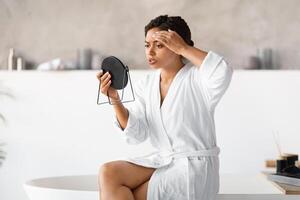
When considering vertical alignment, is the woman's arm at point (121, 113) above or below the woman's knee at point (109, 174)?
above

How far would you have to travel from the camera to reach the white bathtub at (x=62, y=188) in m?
2.55

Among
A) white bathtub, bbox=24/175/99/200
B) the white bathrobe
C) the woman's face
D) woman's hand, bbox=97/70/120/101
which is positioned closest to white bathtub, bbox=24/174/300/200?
white bathtub, bbox=24/175/99/200

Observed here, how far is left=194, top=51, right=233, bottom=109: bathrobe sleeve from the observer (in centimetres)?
185

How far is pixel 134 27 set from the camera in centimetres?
364

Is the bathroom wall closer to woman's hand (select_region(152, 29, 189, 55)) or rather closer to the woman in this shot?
the woman

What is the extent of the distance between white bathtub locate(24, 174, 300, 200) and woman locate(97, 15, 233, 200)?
59cm

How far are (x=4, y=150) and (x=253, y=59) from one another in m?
1.77

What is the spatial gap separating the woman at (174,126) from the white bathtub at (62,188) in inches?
23.6

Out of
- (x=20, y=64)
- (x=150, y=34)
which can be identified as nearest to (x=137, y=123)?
(x=150, y=34)

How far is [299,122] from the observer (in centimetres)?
352

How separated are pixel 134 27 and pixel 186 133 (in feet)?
5.85

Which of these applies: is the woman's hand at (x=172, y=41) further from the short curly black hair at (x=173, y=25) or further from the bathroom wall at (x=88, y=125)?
the bathroom wall at (x=88, y=125)

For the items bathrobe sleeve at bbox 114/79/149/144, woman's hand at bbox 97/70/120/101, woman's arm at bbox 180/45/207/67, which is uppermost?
woman's arm at bbox 180/45/207/67

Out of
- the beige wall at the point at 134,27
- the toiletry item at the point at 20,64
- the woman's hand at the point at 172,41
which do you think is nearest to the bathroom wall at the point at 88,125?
the toiletry item at the point at 20,64
